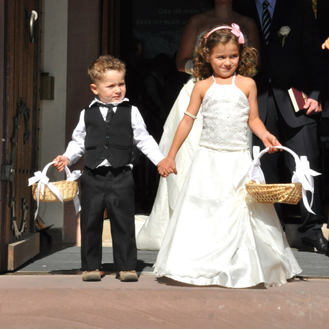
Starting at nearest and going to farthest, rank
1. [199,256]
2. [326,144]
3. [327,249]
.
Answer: [199,256] < [327,249] < [326,144]

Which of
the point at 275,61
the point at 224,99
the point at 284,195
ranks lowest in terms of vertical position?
the point at 284,195

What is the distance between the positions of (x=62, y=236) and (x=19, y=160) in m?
1.42

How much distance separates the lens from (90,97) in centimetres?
603

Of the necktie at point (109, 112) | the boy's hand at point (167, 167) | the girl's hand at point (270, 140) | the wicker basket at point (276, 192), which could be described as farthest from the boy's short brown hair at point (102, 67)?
the wicker basket at point (276, 192)

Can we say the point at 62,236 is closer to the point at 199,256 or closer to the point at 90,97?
the point at 90,97

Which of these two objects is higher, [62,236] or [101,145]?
[101,145]

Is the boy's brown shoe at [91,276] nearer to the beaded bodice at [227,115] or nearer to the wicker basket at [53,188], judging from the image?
the wicker basket at [53,188]

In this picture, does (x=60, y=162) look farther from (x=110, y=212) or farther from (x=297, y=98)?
(x=297, y=98)

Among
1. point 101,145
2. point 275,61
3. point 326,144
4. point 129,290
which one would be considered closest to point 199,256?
point 129,290

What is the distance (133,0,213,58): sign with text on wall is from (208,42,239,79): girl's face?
2980mm

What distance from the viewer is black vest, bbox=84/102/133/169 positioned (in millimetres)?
4168

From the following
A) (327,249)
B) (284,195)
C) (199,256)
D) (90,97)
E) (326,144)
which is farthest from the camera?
(326,144)

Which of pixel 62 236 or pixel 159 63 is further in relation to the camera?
pixel 159 63

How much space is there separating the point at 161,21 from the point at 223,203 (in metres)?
3.51
